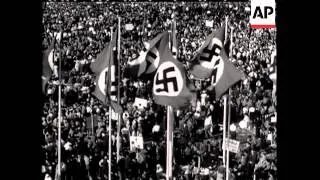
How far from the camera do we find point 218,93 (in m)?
12.0

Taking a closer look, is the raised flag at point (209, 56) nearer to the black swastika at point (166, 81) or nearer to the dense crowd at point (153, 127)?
the black swastika at point (166, 81)

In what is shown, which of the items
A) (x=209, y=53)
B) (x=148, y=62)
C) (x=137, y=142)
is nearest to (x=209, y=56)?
(x=209, y=53)

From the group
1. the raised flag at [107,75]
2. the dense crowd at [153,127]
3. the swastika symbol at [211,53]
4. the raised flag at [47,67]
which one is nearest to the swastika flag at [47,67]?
the raised flag at [47,67]

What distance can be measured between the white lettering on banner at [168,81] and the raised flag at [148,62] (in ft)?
0.72

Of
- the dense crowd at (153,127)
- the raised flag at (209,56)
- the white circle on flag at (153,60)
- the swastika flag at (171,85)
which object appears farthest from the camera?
the dense crowd at (153,127)

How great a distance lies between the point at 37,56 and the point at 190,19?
25029mm

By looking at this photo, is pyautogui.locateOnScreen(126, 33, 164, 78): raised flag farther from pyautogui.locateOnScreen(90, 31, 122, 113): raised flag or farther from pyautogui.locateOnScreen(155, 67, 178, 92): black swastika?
pyautogui.locateOnScreen(90, 31, 122, 113): raised flag

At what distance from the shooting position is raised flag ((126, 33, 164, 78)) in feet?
38.7

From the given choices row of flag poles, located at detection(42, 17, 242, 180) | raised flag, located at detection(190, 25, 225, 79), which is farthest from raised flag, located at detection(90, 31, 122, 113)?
raised flag, located at detection(190, 25, 225, 79)

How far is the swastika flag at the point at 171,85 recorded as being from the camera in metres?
11.5

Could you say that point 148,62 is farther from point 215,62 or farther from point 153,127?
point 153,127

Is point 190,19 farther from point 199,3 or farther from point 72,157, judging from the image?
point 72,157

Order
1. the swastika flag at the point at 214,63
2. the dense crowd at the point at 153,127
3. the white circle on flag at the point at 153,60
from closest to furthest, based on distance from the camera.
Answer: the white circle on flag at the point at 153,60
the swastika flag at the point at 214,63
the dense crowd at the point at 153,127
